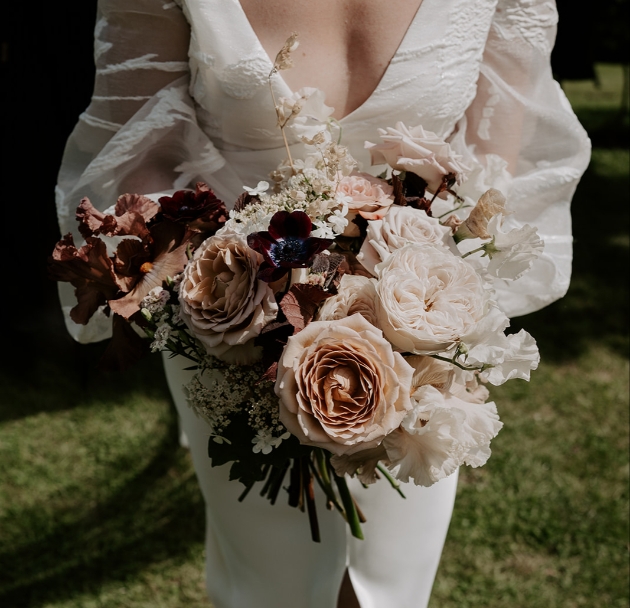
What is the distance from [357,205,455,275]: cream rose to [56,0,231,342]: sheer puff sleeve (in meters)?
0.63

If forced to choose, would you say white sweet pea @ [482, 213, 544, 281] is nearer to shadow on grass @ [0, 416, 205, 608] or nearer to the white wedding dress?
the white wedding dress

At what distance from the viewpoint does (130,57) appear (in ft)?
5.29

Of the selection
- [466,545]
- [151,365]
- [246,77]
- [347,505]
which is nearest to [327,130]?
[246,77]

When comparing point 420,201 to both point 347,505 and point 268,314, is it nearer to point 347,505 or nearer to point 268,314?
point 268,314

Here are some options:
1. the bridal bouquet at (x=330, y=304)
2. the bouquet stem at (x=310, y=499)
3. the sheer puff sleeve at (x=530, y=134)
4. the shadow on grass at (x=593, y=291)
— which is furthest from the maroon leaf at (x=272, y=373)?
the shadow on grass at (x=593, y=291)

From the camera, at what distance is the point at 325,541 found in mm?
1760

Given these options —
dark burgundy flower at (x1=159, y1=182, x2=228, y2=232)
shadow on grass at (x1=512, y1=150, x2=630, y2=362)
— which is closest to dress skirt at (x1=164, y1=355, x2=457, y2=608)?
dark burgundy flower at (x1=159, y1=182, x2=228, y2=232)

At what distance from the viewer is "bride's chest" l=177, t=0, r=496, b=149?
1535mm

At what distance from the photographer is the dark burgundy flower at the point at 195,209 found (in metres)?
1.27

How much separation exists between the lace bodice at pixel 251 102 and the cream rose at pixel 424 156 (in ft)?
0.51

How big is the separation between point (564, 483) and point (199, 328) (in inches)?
98.8

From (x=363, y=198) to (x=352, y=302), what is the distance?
0.78 feet

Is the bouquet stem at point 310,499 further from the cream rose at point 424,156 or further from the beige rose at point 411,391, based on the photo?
the cream rose at point 424,156

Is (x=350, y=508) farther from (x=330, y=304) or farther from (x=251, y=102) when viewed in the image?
(x=251, y=102)
